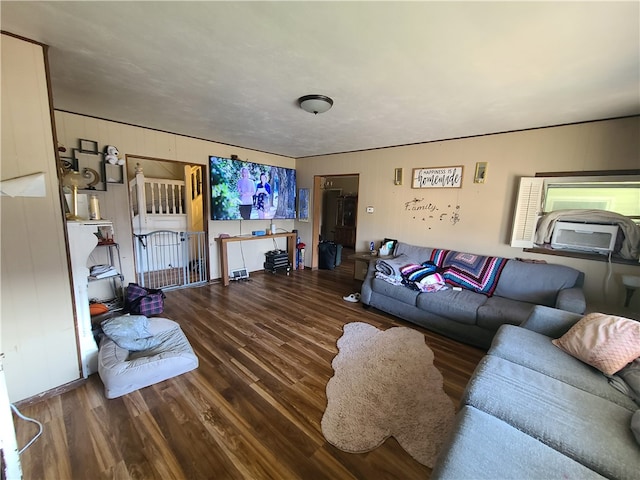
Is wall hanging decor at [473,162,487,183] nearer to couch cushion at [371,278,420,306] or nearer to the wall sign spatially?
the wall sign

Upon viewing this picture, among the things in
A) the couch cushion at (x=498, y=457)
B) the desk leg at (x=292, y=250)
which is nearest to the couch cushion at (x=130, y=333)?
the couch cushion at (x=498, y=457)

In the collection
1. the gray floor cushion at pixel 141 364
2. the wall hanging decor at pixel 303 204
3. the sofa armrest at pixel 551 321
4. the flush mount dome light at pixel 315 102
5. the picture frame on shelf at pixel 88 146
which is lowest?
the gray floor cushion at pixel 141 364

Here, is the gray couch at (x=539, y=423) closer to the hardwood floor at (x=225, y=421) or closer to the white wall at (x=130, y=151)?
the hardwood floor at (x=225, y=421)

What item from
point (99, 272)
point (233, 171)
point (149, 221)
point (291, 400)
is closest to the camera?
point (291, 400)

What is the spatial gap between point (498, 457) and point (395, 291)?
2220mm

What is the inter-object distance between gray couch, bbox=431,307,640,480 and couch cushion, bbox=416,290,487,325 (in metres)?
0.90

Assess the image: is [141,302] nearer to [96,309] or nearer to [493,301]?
[96,309]

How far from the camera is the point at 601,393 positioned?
1.36 metres

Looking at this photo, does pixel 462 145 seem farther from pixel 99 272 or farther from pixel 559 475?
pixel 99 272

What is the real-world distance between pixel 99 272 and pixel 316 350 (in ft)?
8.56

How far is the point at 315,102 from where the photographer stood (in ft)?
7.29

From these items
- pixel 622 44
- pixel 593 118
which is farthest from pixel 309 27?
pixel 593 118

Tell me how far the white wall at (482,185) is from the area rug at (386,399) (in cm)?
178

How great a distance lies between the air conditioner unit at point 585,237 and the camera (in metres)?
2.61
